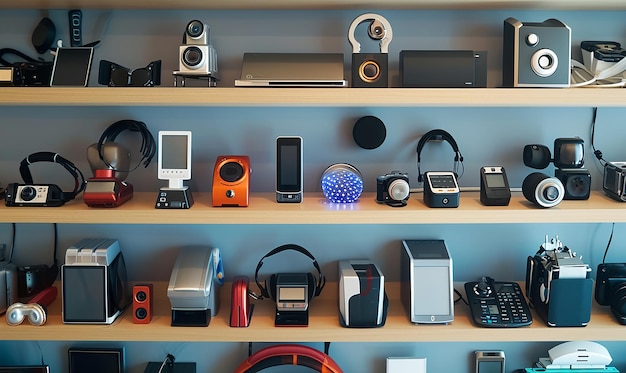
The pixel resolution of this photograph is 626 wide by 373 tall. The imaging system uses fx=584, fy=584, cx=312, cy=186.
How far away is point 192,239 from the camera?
217 cm

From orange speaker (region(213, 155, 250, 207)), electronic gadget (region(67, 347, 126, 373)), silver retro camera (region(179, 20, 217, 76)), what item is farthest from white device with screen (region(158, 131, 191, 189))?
electronic gadget (region(67, 347, 126, 373))

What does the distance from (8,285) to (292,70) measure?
123cm

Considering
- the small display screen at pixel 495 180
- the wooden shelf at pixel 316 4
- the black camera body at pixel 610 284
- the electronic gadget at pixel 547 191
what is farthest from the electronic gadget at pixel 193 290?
the black camera body at pixel 610 284

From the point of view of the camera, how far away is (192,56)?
1.88 m

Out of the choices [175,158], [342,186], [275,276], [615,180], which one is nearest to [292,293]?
[275,276]

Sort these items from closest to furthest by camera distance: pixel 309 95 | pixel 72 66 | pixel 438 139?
pixel 309 95 < pixel 72 66 < pixel 438 139

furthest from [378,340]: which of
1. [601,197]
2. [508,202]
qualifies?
[601,197]

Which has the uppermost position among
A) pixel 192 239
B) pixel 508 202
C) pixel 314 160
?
pixel 314 160

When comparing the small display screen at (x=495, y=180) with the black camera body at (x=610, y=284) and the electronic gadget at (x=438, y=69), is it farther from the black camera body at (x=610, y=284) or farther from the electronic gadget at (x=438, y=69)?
the black camera body at (x=610, y=284)

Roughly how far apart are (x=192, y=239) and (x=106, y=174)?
0.42 metres

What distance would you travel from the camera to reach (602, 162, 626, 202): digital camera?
195cm

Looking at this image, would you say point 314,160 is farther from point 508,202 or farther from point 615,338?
point 615,338

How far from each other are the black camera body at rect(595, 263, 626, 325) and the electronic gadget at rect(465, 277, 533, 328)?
285 millimetres

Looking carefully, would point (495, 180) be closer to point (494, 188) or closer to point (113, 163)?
point (494, 188)
